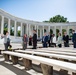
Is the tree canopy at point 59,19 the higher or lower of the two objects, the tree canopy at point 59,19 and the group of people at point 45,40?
the higher

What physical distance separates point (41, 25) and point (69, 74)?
1844 inches

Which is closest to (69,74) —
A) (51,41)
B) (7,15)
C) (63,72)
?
(63,72)

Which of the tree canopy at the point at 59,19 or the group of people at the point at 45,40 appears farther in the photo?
the tree canopy at the point at 59,19

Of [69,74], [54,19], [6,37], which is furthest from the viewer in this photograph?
[54,19]

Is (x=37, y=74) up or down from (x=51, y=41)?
down

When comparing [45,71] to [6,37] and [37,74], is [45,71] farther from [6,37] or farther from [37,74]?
[6,37]

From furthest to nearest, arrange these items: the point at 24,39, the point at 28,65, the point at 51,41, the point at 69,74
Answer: the point at 51,41 → the point at 24,39 → the point at 28,65 → the point at 69,74

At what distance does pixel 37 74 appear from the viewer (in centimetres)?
430

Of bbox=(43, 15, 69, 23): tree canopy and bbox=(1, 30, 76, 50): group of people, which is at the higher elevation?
bbox=(43, 15, 69, 23): tree canopy

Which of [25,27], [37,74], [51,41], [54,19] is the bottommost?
[37,74]

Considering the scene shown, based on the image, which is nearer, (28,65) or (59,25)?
(28,65)

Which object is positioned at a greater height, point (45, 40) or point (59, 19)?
point (59, 19)

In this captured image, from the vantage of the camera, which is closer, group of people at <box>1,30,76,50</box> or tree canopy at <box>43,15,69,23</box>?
group of people at <box>1,30,76,50</box>

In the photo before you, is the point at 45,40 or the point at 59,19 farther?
the point at 59,19
